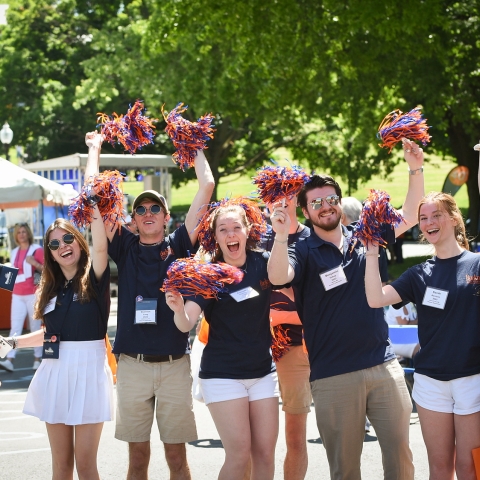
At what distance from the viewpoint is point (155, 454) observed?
21.5 ft

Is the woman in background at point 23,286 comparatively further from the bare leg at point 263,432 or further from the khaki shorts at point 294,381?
the bare leg at point 263,432

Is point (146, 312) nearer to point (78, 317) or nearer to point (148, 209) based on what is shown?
point (78, 317)

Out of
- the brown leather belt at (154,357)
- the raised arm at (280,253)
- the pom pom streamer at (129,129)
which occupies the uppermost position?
the pom pom streamer at (129,129)

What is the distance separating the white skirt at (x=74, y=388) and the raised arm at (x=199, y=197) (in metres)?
0.80

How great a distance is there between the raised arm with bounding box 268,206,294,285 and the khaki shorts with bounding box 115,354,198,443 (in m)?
0.83

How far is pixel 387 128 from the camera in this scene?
455 centimetres

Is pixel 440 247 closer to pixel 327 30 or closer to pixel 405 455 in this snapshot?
pixel 405 455

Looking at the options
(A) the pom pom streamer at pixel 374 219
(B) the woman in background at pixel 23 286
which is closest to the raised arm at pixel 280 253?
(A) the pom pom streamer at pixel 374 219

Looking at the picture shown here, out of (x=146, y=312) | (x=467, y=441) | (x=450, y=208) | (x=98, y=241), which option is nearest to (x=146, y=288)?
(x=146, y=312)

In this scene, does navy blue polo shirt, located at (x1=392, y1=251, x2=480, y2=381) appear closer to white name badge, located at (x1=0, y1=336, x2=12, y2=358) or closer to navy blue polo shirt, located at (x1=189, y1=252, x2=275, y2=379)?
navy blue polo shirt, located at (x1=189, y1=252, x2=275, y2=379)

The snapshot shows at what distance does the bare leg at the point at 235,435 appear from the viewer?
4273 mm

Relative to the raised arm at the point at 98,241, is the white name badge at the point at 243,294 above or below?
below

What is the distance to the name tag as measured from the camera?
4555mm

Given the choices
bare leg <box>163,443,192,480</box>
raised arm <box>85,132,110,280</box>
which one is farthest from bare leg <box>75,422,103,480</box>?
raised arm <box>85,132,110,280</box>
